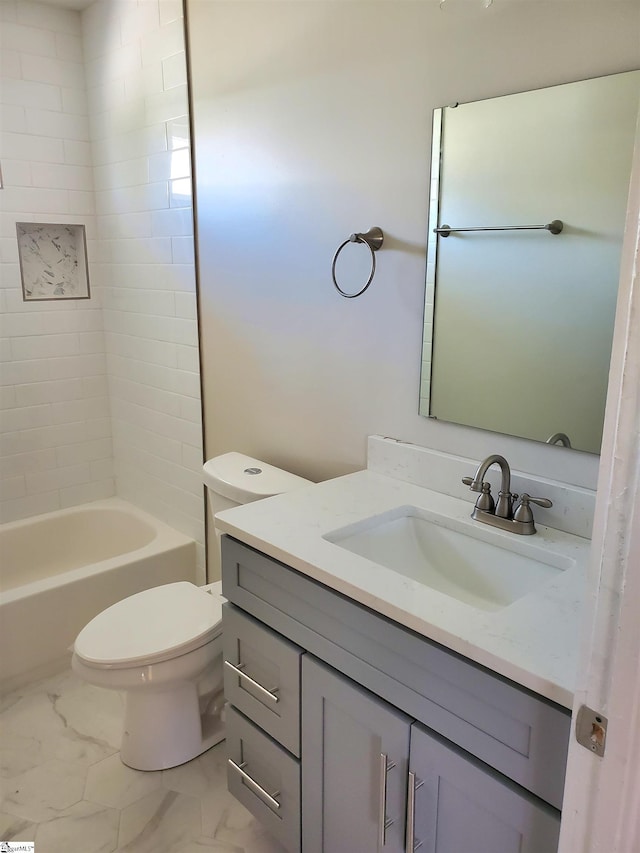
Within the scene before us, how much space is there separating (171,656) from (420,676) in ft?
2.95

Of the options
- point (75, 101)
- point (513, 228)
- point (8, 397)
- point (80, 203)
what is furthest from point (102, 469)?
point (513, 228)

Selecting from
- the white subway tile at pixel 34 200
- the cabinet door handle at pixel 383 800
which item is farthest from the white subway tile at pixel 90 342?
the cabinet door handle at pixel 383 800

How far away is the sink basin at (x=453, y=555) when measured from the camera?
1.35 meters

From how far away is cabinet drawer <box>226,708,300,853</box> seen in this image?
145 cm

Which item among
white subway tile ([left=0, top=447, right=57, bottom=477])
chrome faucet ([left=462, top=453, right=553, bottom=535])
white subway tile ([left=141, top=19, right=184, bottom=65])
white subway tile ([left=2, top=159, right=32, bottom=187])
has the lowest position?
white subway tile ([left=0, top=447, right=57, bottom=477])

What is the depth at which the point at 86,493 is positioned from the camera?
3080 millimetres

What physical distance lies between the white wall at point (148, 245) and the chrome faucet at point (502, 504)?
1338 mm

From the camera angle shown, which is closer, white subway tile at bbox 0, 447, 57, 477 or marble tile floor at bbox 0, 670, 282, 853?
marble tile floor at bbox 0, 670, 282, 853

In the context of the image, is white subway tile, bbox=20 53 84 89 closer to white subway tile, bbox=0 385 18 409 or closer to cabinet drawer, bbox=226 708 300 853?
white subway tile, bbox=0 385 18 409

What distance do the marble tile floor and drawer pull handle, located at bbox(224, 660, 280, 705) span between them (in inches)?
21.2

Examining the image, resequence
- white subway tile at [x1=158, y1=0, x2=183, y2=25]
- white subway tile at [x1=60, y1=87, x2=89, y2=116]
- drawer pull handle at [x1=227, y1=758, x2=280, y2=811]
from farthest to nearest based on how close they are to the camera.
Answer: white subway tile at [x1=60, y1=87, x2=89, y2=116] < white subway tile at [x1=158, y1=0, x2=183, y2=25] < drawer pull handle at [x1=227, y1=758, x2=280, y2=811]

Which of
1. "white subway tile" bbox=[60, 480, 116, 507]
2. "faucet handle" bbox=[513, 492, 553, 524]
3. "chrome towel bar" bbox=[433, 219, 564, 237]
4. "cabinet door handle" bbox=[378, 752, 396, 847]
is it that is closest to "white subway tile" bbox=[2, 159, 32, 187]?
"white subway tile" bbox=[60, 480, 116, 507]

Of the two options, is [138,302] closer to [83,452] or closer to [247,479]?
[83,452]

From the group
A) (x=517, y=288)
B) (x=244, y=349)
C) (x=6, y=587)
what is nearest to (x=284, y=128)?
(x=244, y=349)
